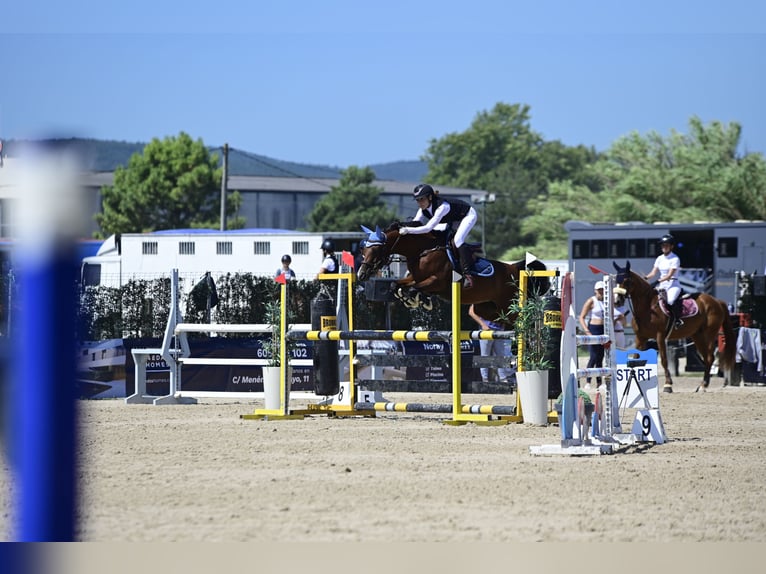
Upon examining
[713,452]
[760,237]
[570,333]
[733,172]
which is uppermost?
[733,172]

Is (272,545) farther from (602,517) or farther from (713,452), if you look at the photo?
(713,452)

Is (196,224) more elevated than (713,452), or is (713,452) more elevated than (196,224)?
(196,224)

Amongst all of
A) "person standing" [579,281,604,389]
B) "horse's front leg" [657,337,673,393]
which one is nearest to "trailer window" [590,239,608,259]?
"person standing" [579,281,604,389]

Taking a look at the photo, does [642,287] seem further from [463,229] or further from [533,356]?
[533,356]

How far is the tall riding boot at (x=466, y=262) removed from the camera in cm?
1296

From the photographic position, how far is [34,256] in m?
2.08

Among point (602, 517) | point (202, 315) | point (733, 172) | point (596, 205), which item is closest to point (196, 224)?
point (596, 205)

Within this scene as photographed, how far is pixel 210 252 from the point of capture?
32.9 m

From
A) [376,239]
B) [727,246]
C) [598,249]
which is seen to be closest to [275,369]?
[376,239]

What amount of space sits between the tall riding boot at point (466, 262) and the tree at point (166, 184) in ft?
151

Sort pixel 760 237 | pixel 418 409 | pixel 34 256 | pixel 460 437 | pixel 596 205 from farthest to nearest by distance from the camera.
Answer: pixel 596 205 → pixel 760 237 → pixel 418 409 → pixel 460 437 → pixel 34 256

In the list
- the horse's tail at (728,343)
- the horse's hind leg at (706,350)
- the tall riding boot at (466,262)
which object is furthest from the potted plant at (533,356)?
the horse's tail at (728,343)

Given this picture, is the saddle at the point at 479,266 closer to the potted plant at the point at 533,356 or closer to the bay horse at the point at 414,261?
the bay horse at the point at 414,261

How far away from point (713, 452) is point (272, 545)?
5216 mm
